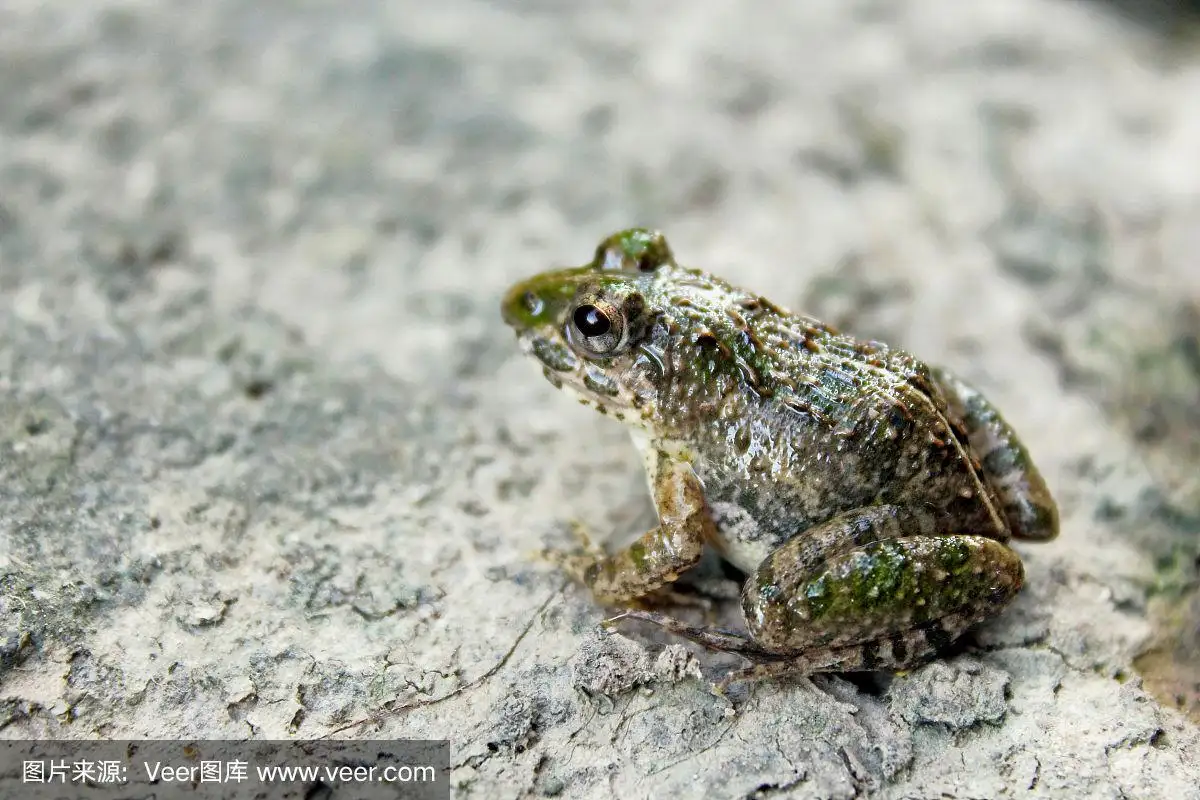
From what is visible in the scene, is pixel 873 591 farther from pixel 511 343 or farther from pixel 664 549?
pixel 511 343

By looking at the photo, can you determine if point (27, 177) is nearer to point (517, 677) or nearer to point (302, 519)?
point (302, 519)

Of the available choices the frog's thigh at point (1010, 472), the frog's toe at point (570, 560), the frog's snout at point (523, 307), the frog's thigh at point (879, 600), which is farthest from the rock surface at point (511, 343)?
the frog's snout at point (523, 307)

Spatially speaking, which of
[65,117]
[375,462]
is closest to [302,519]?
[375,462]

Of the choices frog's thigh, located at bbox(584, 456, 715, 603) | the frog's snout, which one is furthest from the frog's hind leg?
the frog's snout

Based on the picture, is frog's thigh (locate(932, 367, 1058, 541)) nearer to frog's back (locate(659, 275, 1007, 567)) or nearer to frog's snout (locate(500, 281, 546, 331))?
frog's back (locate(659, 275, 1007, 567))

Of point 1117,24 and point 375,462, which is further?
point 1117,24

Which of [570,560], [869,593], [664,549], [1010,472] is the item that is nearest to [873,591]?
[869,593]

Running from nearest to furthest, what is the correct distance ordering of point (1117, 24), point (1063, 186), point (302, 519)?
point (302, 519), point (1063, 186), point (1117, 24)
